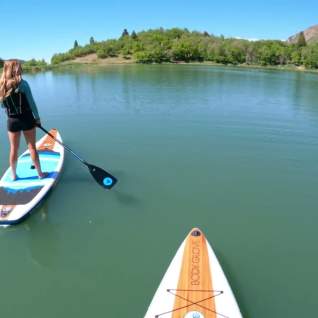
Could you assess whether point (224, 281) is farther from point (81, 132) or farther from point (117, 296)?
point (81, 132)

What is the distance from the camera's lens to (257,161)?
11.1m

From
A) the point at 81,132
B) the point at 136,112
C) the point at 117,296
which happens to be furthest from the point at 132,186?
the point at 136,112

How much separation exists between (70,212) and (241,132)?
9467 mm

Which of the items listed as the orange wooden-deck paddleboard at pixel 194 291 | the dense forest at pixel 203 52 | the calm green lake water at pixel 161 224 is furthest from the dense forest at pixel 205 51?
the orange wooden-deck paddleboard at pixel 194 291

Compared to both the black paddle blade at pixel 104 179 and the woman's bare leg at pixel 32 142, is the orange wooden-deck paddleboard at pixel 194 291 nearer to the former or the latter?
the black paddle blade at pixel 104 179

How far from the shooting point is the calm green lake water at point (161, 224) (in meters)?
5.26

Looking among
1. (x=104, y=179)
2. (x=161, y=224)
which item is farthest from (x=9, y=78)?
(x=161, y=224)

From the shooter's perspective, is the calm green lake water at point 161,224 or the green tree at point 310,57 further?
the green tree at point 310,57

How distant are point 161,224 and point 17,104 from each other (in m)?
4.07

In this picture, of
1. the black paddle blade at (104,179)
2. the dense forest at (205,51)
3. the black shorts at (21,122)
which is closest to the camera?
the black shorts at (21,122)

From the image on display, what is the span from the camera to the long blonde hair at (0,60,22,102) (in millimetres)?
6770

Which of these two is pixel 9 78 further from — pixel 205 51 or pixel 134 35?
pixel 134 35

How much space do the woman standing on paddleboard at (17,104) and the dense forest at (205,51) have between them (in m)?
107

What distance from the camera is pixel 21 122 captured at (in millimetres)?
7336
